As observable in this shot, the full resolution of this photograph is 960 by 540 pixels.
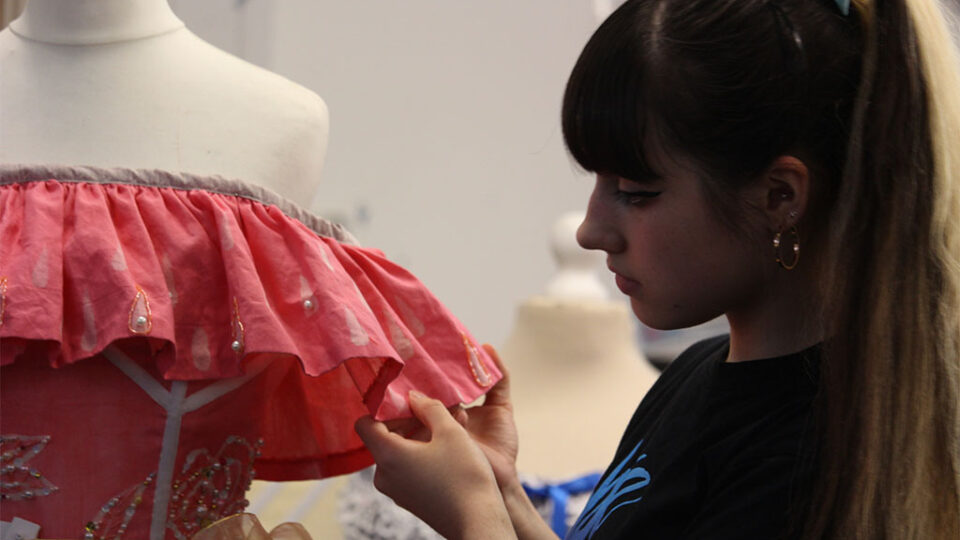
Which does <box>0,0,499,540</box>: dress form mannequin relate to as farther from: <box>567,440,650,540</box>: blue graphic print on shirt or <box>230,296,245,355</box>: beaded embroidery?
<box>567,440,650,540</box>: blue graphic print on shirt

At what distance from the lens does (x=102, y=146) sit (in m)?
0.85

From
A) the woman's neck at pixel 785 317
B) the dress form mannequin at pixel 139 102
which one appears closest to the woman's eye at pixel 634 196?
the woman's neck at pixel 785 317

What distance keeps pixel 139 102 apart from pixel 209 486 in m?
0.31

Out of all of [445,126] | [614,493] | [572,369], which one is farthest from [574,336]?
[614,493]

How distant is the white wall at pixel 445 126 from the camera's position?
2240mm

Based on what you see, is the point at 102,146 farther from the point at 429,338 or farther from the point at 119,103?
the point at 429,338

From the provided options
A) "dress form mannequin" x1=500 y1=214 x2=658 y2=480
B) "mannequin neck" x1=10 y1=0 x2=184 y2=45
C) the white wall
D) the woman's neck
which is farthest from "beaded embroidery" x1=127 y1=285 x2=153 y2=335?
the white wall

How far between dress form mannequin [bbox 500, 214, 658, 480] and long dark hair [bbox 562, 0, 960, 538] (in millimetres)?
1057

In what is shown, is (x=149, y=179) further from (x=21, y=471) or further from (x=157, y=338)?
(x=21, y=471)

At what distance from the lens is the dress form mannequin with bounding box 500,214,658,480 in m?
1.72

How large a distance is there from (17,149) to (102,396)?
21 centimetres

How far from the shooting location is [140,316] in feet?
2.47

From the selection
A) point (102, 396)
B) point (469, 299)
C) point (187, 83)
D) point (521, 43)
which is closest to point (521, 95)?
point (521, 43)

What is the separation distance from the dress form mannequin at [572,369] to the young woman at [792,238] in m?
0.99
